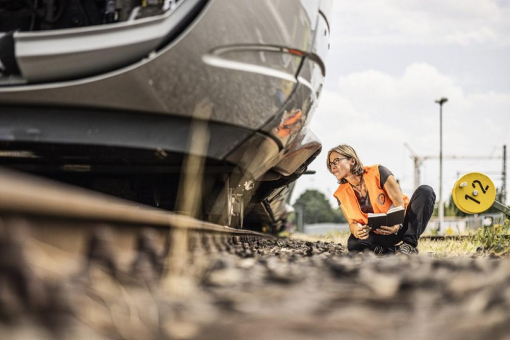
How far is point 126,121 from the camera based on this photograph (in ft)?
9.28

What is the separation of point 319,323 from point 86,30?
2077 mm

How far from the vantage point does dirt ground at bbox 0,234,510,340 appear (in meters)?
0.84

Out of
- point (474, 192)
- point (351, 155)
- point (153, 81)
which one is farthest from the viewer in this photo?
point (474, 192)

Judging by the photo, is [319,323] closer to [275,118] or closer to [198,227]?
[198,227]

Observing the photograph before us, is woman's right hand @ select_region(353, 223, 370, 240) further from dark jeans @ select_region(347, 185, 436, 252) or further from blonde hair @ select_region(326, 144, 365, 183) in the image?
blonde hair @ select_region(326, 144, 365, 183)

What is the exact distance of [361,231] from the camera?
14.4ft

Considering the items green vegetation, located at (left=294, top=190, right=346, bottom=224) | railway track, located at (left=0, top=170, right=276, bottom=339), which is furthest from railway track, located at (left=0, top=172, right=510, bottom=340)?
green vegetation, located at (left=294, top=190, right=346, bottom=224)

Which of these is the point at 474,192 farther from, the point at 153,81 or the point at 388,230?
the point at 153,81

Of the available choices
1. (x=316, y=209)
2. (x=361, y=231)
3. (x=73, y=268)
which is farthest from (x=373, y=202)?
(x=316, y=209)

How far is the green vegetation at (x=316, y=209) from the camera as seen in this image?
102 metres

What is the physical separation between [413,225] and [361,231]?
39 centimetres

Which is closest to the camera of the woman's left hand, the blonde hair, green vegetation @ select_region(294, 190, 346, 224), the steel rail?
the steel rail

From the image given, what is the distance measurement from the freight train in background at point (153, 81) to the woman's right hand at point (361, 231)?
1.30 meters

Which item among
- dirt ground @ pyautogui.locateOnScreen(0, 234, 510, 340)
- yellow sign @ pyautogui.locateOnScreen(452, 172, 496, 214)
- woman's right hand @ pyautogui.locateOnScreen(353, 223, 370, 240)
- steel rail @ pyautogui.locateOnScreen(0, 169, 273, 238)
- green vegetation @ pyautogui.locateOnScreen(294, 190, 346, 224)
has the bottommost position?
green vegetation @ pyautogui.locateOnScreen(294, 190, 346, 224)
